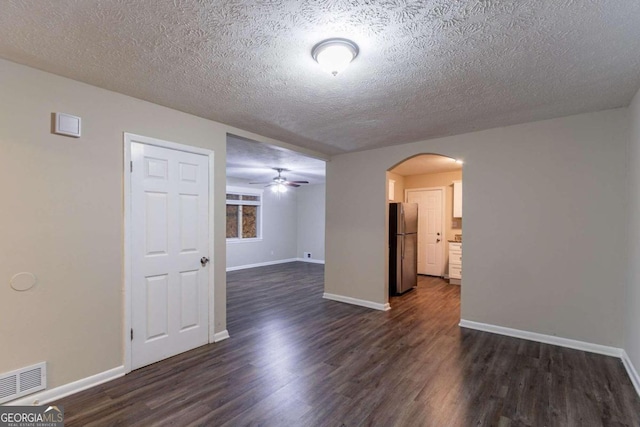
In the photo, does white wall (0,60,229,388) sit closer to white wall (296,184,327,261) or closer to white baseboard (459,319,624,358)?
white baseboard (459,319,624,358)

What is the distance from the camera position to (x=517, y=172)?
11.6 feet

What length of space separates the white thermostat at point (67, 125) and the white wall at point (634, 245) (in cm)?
464

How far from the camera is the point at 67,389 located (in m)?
2.35

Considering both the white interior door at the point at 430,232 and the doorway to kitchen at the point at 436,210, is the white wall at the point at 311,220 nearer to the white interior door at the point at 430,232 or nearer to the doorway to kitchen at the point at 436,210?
the doorway to kitchen at the point at 436,210

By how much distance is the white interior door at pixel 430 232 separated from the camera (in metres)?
7.13

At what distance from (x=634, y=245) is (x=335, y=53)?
121 inches

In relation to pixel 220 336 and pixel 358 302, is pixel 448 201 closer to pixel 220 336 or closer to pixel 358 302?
pixel 358 302

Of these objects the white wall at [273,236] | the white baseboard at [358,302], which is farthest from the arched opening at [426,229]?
the white wall at [273,236]

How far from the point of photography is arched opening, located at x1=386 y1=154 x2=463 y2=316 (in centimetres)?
550

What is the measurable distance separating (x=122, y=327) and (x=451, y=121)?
3936 mm

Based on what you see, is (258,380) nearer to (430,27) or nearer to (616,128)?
(430,27)

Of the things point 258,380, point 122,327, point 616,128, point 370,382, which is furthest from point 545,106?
point 122,327

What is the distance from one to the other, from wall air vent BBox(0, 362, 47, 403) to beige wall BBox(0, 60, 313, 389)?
0.05m

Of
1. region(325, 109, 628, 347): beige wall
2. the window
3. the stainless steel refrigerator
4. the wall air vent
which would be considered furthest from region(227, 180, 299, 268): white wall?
the wall air vent
